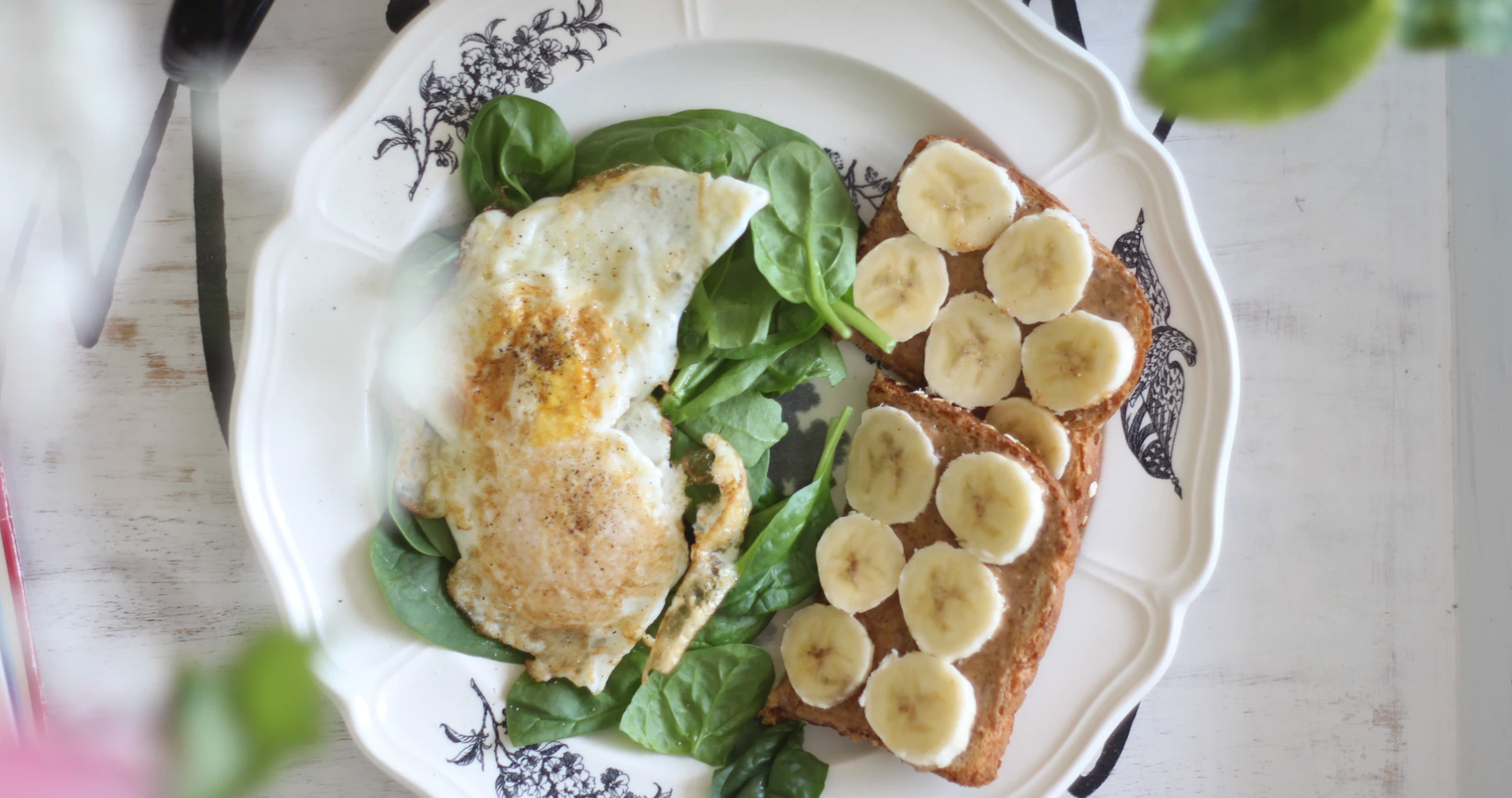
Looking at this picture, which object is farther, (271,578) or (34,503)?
(34,503)

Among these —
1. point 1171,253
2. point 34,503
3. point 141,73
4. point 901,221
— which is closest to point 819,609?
point 901,221

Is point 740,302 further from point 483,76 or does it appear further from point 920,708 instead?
point 920,708

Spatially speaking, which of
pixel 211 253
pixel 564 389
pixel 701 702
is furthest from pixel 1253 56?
pixel 211 253

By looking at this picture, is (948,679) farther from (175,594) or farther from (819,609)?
(175,594)

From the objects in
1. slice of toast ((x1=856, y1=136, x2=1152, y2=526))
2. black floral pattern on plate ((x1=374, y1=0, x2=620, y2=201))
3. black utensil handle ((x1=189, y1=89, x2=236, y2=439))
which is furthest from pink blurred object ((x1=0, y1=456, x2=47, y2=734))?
slice of toast ((x1=856, y1=136, x2=1152, y2=526))

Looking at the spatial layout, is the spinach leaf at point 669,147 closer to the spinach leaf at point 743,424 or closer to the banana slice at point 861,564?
the spinach leaf at point 743,424

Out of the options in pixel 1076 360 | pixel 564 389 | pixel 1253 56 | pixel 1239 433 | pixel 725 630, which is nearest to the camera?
pixel 1253 56
